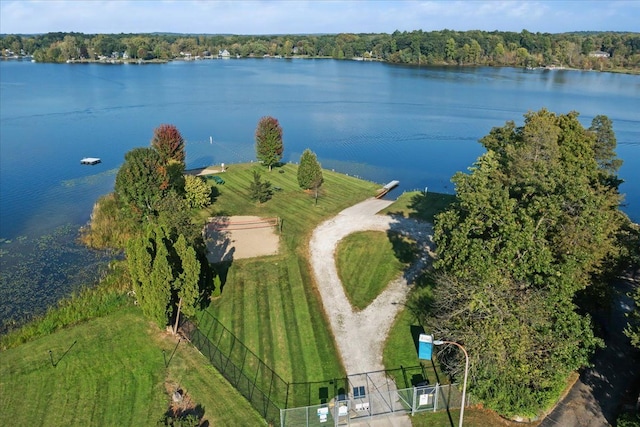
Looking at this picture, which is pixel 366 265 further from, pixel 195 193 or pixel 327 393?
pixel 195 193

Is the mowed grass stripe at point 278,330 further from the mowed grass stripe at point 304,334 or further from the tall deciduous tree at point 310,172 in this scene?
the tall deciduous tree at point 310,172

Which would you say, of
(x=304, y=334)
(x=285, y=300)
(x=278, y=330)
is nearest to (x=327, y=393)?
(x=304, y=334)

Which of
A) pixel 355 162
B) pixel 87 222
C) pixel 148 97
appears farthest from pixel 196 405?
pixel 148 97

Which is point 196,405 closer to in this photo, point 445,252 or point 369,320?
point 369,320

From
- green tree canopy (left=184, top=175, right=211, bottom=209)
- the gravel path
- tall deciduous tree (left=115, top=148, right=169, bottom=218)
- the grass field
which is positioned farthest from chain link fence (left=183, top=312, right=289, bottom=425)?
green tree canopy (left=184, top=175, right=211, bottom=209)

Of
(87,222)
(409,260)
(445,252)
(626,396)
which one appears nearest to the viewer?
(626,396)

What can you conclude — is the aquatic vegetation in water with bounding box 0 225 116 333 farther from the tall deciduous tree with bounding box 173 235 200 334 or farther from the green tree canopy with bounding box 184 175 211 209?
the tall deciduous tree with bounding box 173 235 200 334
